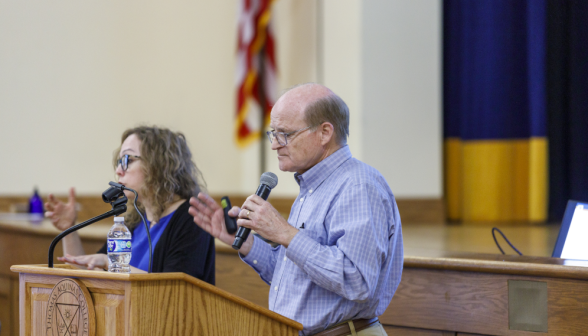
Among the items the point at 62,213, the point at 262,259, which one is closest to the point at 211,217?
the point at 262,259

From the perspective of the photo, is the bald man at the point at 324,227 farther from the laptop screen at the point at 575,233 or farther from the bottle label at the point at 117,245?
the laptop screen at the point at 575,233

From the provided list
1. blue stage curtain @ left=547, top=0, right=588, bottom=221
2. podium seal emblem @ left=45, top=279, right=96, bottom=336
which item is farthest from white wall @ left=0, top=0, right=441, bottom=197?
podium seal emblem @ left=45, top=279, right=96, bottom=336

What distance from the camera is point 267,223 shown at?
150 centimetres

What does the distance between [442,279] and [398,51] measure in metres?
2.47

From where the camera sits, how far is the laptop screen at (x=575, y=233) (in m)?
2.16

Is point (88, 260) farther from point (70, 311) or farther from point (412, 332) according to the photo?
point (412, 332)

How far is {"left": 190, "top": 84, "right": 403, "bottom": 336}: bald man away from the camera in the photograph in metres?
1.47

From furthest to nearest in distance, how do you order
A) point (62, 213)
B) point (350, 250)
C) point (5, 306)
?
point (5, 306) → point (62, 213) → point (350, 250)

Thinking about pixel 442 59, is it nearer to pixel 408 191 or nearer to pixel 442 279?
pixel 408 191

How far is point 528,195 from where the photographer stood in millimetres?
4406

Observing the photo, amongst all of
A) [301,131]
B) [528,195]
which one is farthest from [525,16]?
[301,131]

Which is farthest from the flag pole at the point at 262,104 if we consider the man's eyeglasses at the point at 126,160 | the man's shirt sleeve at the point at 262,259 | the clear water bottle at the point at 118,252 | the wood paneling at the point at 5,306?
the clear water bottle at the point at 118,252

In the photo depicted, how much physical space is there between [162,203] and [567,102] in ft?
10.6

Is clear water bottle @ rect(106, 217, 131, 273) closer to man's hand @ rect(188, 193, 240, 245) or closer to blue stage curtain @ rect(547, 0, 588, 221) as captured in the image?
man's hand @ rect(188, 193, 240, 245)
